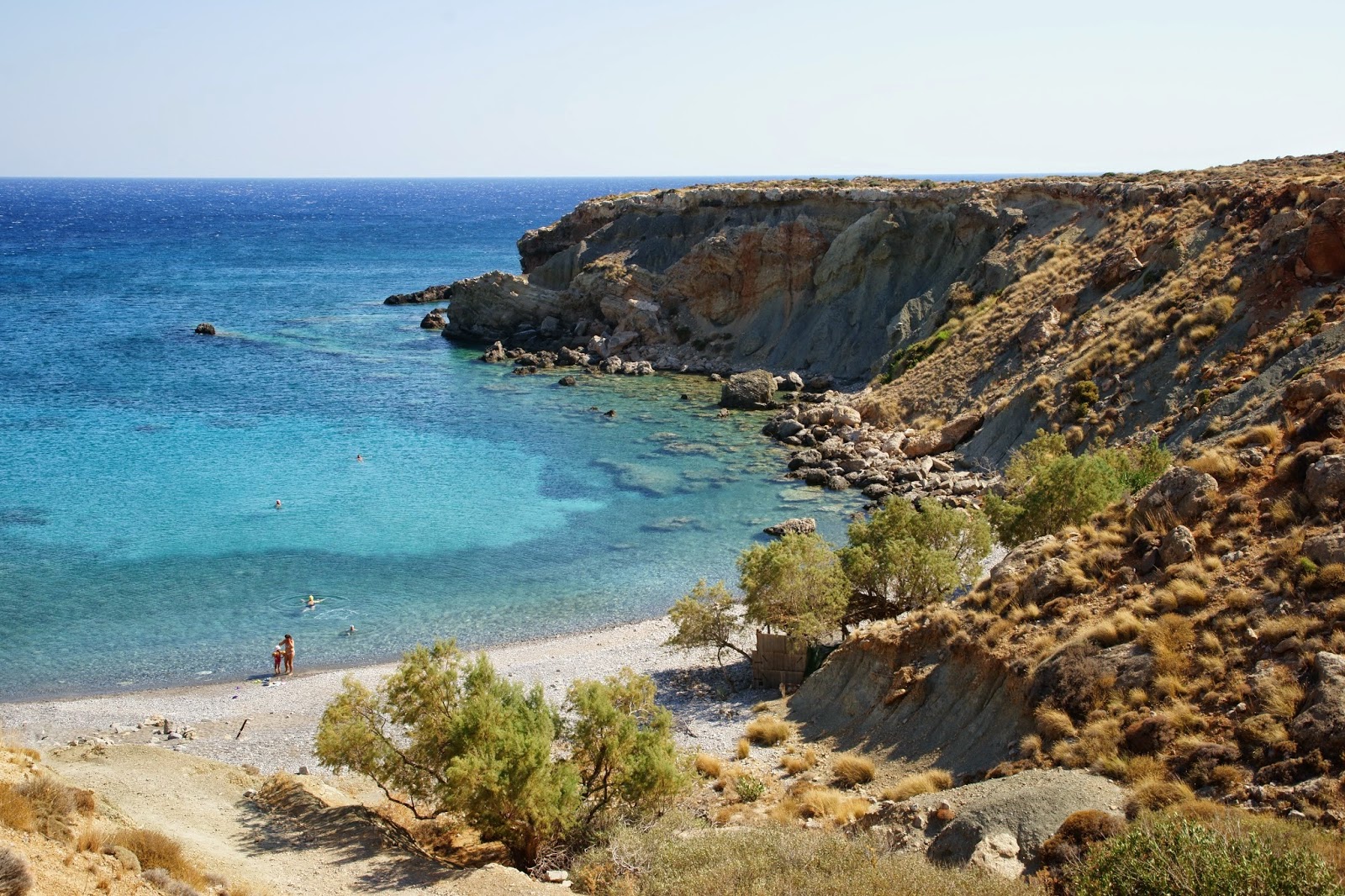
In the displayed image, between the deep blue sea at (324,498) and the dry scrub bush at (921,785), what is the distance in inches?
644

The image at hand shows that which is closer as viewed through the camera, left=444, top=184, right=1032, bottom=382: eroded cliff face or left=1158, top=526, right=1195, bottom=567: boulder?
left=1158, top=526, right=1195, bottom=567: boulder

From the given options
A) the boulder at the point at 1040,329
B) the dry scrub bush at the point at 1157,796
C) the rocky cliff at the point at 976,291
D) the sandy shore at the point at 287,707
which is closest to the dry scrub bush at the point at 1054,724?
the dry scrub bush at the point at 1157,796

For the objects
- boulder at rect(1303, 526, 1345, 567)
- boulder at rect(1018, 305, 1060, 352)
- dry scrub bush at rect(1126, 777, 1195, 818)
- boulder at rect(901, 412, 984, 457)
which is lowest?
boulder at rect(901, 412, 984, 457)

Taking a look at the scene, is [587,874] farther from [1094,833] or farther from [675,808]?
[1094,833]

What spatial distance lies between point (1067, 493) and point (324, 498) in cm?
2910

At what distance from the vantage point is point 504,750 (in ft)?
54.5

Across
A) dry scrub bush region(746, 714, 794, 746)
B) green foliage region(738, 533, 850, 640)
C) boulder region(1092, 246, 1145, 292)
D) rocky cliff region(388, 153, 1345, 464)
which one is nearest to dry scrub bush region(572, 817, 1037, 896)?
dry scrub bush region(746, 714, 794, 746)

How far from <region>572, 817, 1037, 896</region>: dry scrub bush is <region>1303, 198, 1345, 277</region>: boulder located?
33465 millimetres

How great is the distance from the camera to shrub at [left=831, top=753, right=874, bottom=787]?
19.0m

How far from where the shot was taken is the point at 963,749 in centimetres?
1853

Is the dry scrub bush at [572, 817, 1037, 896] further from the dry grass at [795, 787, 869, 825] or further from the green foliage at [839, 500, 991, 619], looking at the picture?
the green foliage at [839, 500, 991, 619]

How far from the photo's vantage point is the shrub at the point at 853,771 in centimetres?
1903

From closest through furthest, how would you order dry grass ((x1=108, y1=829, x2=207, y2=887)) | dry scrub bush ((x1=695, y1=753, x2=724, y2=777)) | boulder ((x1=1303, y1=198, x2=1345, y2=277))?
dry grass ((x1=108, y1=829, x2=207, y2=887)), dry scrub bush ((x1=695, y1=753, x2=724, y2=777)), boulder ((x1=1303, y1=198, x2=1345, y2=277))

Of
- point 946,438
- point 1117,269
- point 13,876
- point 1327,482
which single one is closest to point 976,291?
point 1117,269
